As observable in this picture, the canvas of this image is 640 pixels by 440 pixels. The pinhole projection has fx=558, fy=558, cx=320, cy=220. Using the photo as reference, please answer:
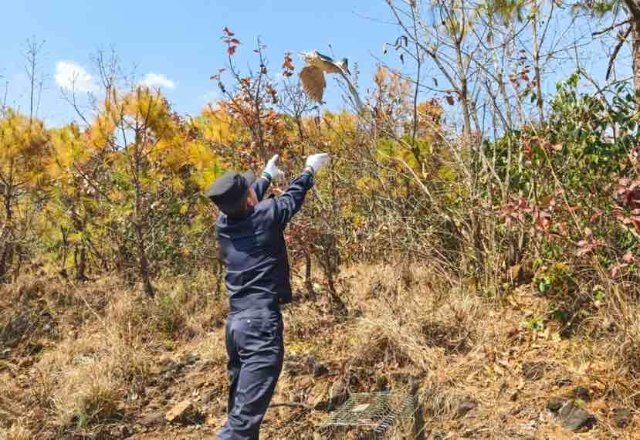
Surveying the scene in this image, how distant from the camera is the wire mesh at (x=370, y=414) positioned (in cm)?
307

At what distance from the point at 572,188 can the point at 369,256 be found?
2.05 metres

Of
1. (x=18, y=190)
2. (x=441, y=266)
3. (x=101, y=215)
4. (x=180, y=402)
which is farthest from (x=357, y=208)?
(x=18, y=190)

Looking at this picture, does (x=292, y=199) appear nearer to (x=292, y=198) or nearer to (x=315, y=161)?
(x=292, y=198)

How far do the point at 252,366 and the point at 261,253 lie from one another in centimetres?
59

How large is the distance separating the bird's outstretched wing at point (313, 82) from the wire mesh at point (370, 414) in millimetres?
2585

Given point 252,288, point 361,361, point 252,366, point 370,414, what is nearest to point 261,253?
point 252,288

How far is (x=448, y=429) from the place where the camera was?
316 centimetres

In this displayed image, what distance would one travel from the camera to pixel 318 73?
4652mm

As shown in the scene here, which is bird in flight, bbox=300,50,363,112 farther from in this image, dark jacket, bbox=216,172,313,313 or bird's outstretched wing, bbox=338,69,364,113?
dark jacket, bbox=216,172,313,313

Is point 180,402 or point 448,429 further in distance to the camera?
point 180,402

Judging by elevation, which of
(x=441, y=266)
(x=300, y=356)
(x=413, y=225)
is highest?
(x=413, y=225)

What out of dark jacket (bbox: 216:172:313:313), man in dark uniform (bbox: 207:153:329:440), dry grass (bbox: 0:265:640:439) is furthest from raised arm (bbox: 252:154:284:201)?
dry grass (bbox: 0:265:640:439)

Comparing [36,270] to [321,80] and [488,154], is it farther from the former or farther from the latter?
[488,154]

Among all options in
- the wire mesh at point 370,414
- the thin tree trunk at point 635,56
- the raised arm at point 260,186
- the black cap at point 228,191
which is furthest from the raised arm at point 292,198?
the thin tree trunk at point 635,56
